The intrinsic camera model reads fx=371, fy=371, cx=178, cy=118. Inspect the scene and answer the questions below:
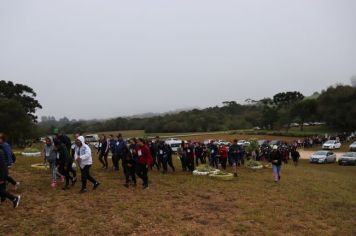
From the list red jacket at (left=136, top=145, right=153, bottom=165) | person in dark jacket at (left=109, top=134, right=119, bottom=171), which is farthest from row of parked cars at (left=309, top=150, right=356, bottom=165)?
red jacket at (left=136, top=145, right=153, bottom=165)

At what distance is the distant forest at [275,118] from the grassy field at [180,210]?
197ft

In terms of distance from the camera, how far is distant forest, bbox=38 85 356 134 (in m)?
76.7

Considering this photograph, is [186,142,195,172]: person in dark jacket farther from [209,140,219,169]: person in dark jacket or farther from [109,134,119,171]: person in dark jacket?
[109,134,119,171]: person in dark jacket

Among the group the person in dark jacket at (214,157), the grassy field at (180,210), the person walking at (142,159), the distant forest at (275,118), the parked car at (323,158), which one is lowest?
the parked car at (323,158)

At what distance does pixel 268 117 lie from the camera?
98.9 m

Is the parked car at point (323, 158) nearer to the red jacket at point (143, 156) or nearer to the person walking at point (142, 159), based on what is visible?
the person walking at point (142, 159)

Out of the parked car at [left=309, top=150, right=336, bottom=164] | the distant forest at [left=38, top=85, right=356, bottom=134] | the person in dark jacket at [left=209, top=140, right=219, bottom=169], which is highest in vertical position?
the distant forest at [left=38, top=85, right=356, bottom=134]

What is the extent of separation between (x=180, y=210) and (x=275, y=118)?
9043cm

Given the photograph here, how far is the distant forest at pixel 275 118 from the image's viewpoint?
76669mm

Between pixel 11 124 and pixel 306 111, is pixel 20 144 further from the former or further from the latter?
pixel 306 111

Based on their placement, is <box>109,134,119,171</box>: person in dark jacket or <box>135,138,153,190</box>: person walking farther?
<box>109,134,119,171</box>: person in dark jacket

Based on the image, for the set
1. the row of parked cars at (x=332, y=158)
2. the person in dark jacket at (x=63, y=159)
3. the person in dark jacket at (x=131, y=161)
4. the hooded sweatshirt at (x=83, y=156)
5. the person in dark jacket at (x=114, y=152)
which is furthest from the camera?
the row of parked cars at (x=332, y=158)

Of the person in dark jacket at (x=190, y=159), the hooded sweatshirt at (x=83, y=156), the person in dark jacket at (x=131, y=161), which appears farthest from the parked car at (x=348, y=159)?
the hooded sweatshirt at (x=83, y=156)

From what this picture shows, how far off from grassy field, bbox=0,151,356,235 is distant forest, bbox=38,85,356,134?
197 ft
